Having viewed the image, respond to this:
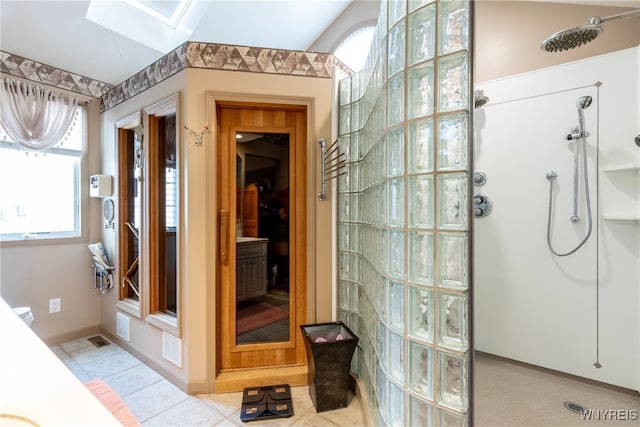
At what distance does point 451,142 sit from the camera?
956 millimetres

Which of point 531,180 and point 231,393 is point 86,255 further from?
point 531,180

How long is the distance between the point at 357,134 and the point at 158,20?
79.4 inches

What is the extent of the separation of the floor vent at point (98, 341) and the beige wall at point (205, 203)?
3.56 ft

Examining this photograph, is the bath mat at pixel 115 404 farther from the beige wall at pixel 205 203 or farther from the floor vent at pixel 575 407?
the floor vent at pixel 575 407

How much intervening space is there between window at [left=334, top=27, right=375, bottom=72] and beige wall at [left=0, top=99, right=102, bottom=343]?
2552mm

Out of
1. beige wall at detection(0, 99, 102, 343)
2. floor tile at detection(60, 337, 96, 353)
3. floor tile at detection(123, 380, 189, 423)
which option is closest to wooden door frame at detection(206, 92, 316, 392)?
floor tile at detection(123, 380, 189, 423)

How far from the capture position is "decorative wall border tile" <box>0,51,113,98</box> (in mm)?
2225

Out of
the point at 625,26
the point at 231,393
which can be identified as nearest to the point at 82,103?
the point at 231,393

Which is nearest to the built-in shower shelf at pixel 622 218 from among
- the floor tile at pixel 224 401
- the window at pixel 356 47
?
the window at pixel 356 47

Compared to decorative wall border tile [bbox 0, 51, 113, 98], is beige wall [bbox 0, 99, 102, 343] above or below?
below

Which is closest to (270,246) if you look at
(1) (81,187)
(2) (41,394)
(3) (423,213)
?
(3) (423,213)

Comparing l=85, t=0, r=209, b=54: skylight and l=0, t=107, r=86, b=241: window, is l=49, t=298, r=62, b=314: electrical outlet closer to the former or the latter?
l=0, t=107, r=86, b=241: window

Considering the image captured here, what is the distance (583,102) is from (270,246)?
6.98 feet

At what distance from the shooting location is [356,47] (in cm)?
280
